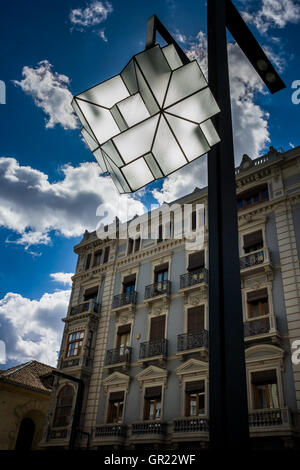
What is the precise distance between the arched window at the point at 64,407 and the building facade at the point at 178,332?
0.05m

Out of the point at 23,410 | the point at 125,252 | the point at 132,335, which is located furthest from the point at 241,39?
the point at 23,410

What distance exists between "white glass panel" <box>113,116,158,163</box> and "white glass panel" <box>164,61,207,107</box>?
0.43ft

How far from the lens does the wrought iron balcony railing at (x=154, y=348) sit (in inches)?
669

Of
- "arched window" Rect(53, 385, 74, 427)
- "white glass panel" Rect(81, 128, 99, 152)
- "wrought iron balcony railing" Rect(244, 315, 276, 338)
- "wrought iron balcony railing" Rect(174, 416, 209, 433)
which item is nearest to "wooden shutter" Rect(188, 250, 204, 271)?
"wrought iron balcony railing" Rect(244, 315, 276, 338)

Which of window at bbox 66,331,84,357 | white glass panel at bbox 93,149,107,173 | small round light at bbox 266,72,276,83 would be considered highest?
window at bbox 66,331,84,357

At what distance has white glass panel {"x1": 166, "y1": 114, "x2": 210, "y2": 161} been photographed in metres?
1.84

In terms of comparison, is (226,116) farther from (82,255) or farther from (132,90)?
(82,255)

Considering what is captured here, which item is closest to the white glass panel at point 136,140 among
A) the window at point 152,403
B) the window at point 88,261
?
the window at point 152,403

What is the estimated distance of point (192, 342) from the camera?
16219 mm

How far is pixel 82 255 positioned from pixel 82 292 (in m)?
2.58

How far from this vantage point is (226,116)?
1.95m

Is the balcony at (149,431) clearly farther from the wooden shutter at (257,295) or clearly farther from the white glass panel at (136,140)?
the white glass panel at (136,140)

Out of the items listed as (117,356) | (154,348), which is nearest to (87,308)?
(117,356)

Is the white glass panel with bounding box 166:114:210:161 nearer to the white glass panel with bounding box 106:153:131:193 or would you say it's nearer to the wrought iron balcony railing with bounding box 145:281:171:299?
the white glass panel with bounding box 106:153:131:193
